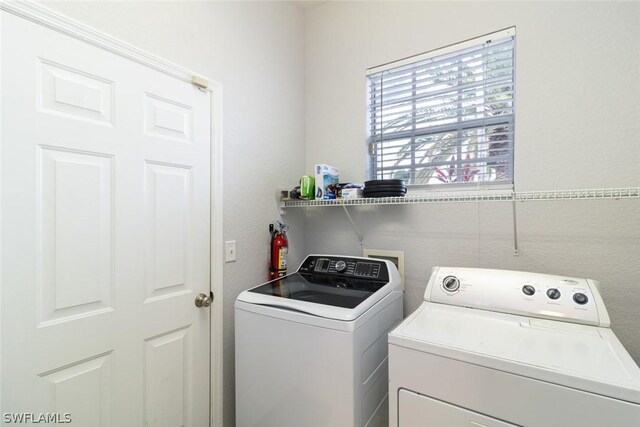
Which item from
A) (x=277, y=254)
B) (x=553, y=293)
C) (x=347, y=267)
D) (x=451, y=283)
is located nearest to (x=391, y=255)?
(x=347, y=267)

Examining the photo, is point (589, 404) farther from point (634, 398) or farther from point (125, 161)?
point (125, 161)

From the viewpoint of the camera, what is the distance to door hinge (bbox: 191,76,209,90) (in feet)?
4.95

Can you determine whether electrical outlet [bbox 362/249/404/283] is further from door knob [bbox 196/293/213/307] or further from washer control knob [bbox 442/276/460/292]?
door knob [bbox 196/293/213/307]

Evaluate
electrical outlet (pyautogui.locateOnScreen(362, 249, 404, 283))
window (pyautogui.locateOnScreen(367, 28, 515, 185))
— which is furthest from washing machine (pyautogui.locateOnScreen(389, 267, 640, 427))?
window (pyautogui.locateOnScreen(367, 28, 515, 185))

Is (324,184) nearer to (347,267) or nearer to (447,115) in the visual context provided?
(347,267)

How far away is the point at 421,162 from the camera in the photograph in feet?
6.33

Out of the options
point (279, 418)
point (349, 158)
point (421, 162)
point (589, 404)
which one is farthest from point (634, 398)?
point (349, 158)

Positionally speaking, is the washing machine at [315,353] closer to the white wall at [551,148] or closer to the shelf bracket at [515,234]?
the white wall at [551,148]

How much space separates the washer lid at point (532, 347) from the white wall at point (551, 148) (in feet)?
1.59

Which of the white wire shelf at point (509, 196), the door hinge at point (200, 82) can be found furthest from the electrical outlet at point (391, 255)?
the door hinge at point (200, 82)

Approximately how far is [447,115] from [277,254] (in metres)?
1.43

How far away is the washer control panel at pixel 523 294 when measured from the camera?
1.14 m

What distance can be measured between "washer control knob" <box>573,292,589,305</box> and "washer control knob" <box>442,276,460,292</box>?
43 cm

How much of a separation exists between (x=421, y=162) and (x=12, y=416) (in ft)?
7.30
